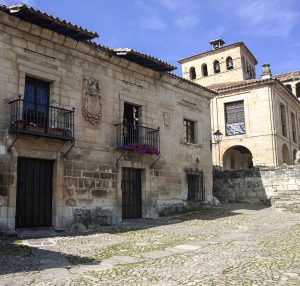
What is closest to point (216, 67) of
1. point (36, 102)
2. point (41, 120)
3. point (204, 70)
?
point (204, 70)

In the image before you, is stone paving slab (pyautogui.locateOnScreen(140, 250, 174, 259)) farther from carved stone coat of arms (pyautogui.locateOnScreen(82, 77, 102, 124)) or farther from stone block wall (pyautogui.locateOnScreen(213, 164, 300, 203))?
stone block wall (pyautogui.locateOnScreen(213, 164, 300, 203))

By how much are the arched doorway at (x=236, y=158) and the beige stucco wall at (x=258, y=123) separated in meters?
0.67

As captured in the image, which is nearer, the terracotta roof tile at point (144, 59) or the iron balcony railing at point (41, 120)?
the iron balcony railing at point (41, 120)

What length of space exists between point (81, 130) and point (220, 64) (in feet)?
72.4

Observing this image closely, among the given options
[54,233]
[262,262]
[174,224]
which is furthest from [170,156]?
[262,262]

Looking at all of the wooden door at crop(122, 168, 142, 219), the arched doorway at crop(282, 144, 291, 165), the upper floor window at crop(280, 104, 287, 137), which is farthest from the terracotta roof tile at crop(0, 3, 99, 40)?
the arched doorway at crop(282, 144, 291, 165)

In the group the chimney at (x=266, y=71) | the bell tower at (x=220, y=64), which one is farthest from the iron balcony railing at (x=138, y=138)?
the bell tower at (x=220, y=64)

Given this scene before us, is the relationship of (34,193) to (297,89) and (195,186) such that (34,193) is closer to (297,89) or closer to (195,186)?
(195,186)

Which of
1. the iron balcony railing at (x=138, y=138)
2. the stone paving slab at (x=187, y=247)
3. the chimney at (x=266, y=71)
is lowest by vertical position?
the stone paving slab at (x=187, y=247)

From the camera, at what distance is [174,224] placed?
11.1 metres

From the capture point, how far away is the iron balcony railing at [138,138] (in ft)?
39.2

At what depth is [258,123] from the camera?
75.0 feet

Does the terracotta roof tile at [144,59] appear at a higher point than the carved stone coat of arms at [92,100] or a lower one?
higher

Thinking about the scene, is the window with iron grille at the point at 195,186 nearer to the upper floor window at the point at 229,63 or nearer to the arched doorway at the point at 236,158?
the arched doorway at the point at 236,158
